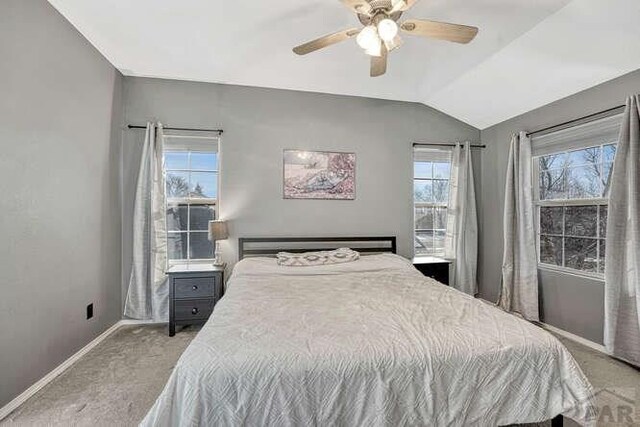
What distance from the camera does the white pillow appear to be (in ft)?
9.82

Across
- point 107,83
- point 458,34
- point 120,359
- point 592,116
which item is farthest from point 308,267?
point 592,116

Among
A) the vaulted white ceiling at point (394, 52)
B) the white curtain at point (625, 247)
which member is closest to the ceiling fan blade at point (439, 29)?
the vaulted white ceiling at point (394, 52)

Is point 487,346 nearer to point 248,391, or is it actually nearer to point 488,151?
point 248,391

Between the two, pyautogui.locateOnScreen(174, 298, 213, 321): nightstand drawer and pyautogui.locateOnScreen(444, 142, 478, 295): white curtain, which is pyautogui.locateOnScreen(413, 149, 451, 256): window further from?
pyautogui.locateOnScreen(174, 298, 213, 321): nightstand drawer

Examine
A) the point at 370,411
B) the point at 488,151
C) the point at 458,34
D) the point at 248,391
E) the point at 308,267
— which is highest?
the point at 458,34

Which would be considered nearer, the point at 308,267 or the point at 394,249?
the point at 308,267

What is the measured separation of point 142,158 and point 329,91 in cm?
223

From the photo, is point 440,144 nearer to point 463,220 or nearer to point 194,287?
point 463,220

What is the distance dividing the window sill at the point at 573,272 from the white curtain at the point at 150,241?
4118 millimetres

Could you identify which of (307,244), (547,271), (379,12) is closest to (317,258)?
(307,244)

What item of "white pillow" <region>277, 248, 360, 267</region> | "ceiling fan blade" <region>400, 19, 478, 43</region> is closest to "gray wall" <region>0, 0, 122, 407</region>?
"white pillow" <region>277, 248, 360, 267</region>

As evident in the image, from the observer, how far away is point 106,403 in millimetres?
1872

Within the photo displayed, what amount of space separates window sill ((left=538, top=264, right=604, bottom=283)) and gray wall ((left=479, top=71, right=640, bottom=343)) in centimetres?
3

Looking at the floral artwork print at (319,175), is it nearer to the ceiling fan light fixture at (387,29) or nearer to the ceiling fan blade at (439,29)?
the ceiling fan blade at (439,29)
